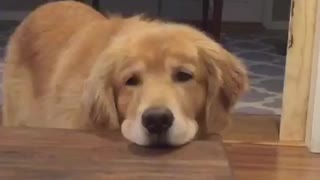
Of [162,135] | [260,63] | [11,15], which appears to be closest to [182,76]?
[162,135]

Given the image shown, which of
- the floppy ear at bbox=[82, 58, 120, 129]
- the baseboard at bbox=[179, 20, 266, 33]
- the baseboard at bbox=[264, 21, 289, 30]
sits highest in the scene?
the floppy ear at bbox=[82, 58, 120, 129]

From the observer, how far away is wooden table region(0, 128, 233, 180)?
3.28ft

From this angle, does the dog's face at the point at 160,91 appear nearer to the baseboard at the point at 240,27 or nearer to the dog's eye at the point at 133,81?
the dog's eye at the point at 133,81

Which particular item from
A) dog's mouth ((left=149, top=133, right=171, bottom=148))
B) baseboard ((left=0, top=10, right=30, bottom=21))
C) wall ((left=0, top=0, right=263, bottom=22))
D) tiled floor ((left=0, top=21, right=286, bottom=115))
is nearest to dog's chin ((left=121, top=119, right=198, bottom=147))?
dog's mouth ((left=149, top=133, right=171, bottom=148))

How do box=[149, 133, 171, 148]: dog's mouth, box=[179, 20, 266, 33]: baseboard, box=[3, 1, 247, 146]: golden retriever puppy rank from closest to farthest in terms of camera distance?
box=[149, 133, 171, 148]: dog's mouth < box=[3, 1, 247, 146]: golden retriever puppy < box=[179, 20, 266, 33]: baseboard

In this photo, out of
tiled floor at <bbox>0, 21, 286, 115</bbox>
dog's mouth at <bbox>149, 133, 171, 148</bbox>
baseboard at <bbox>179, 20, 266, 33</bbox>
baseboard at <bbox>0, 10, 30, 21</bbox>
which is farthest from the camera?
baseboard at <bbox>0, 10, 30, 21</bbox>

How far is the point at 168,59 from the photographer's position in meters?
1.48

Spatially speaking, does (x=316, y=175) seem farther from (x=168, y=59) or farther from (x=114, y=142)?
(x=114, y=142)

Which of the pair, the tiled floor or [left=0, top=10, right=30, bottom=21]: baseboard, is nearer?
the tiled floor

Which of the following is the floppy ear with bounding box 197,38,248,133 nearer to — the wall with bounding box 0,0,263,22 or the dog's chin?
the dog's chin

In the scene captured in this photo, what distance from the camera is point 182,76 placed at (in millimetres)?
1514

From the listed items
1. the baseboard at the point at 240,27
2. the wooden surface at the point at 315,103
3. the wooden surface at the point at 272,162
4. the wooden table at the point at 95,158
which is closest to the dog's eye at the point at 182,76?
the wooden table at the point at 95,158

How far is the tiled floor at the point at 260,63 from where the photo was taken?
3.17 meters

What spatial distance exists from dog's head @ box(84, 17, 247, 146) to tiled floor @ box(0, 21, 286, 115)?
128cm
